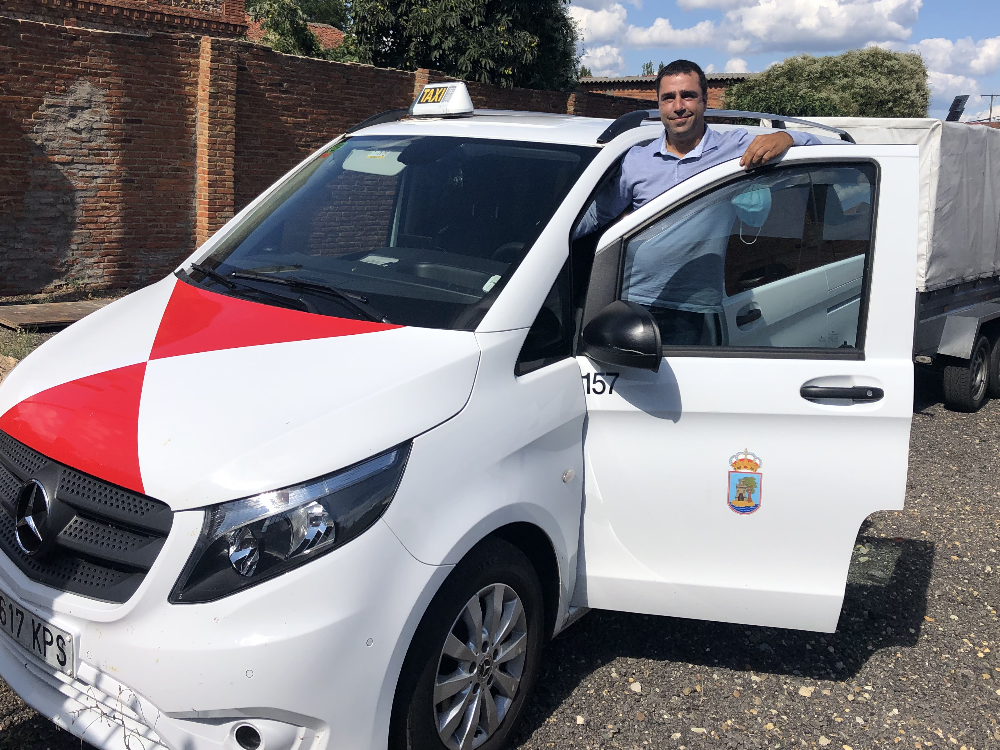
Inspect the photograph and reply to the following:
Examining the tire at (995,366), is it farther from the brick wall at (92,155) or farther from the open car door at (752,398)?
the brick wall at (92,155)

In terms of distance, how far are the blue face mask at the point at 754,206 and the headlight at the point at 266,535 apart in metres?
1.63

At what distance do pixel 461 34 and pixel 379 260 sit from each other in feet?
40.2

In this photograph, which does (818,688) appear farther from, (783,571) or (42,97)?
(42,97)

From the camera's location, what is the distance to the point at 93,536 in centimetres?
218

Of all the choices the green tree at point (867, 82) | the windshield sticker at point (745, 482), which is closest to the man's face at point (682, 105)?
the windshield sticker at point (745, 482)

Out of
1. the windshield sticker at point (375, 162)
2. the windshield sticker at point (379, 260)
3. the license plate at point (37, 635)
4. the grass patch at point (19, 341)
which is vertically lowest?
the grass patch at point (19, 341)

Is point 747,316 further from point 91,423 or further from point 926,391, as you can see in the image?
point 926,391

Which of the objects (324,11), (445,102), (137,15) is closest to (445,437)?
(445,102)

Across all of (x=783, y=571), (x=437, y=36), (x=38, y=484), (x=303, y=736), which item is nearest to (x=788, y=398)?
(x=783, y=571)

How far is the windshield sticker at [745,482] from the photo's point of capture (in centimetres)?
277

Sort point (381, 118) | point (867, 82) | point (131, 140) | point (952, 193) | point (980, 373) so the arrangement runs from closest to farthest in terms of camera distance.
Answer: point (381, 118) → point (952, 193) → point (980, 373) → point (131, 140) → point (867, 82)

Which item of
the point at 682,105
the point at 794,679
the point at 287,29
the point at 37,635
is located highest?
the point at 287,29

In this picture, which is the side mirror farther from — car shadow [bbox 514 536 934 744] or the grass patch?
the grass patch

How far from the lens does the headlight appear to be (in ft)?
6.66
